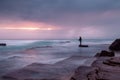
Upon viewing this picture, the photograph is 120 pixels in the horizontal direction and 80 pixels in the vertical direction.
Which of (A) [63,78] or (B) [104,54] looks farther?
(B) [104,54]

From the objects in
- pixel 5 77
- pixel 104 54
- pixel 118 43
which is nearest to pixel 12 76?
pixel 5 77

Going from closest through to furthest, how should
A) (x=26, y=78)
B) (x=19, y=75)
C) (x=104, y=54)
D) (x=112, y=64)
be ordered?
(x=26, y=78), (x=19, y=75), (x=112, y=64), (x=104, y=54)

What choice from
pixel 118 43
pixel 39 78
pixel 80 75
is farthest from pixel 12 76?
pixel 118 43

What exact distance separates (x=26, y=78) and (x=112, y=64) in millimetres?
5229

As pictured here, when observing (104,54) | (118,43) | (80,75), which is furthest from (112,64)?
(118,43)

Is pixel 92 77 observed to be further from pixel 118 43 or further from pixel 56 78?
pixel 118 43

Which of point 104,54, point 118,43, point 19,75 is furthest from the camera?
point 118,43

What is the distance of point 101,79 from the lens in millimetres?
8391

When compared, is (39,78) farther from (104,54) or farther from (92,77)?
(104,54)

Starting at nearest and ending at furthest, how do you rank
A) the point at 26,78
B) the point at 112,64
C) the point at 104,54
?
the point at 26,78 → the point at 112,64 → the point at 104,54

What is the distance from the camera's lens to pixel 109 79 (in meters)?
8.44

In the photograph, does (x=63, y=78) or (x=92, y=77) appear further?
(x=63, y=78)

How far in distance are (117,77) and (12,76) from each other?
423 centimetres

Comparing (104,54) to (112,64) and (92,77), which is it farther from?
→ (92,77)
